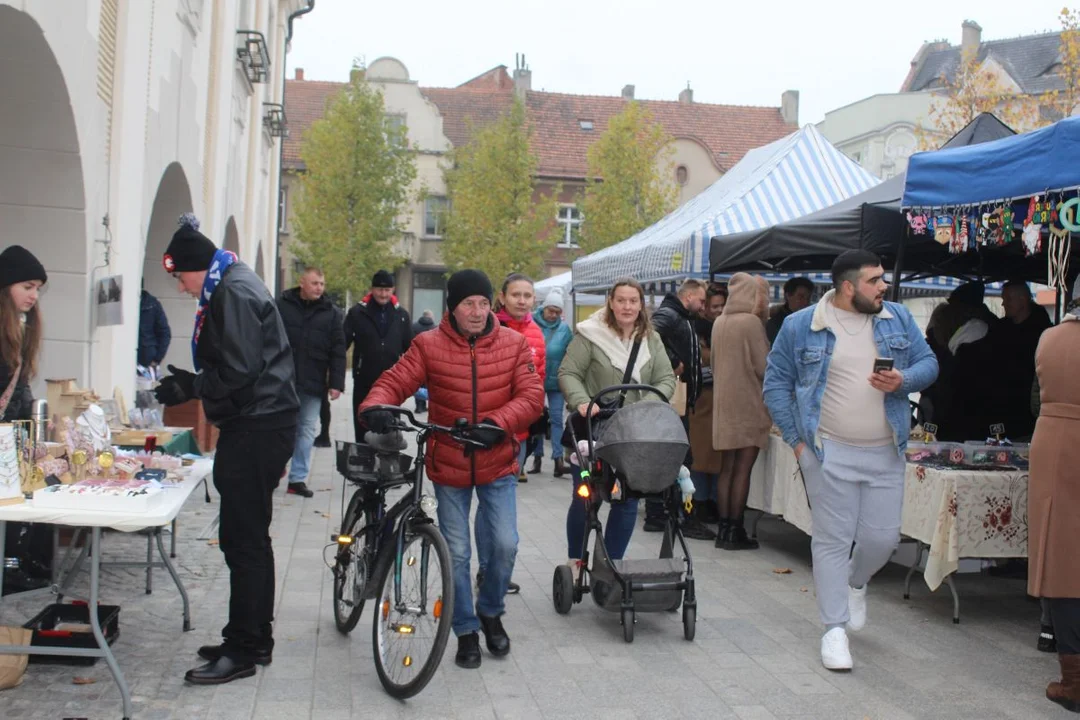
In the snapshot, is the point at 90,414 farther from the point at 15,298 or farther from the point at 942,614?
the point at 942,614

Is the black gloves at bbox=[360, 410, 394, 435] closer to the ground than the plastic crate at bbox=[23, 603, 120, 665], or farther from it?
farther from it

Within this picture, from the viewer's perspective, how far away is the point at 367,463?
18.3 ft

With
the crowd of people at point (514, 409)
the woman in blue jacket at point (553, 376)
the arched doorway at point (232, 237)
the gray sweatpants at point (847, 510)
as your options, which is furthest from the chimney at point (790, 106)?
the gray sweatpants at point (847, 510)

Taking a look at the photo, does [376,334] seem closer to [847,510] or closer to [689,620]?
[689,620]

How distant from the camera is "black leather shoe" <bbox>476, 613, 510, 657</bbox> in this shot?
18.2 feet

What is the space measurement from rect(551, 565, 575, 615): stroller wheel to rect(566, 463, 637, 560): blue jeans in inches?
6.3

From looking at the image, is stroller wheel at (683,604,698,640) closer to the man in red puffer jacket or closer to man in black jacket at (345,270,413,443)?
the man in red puffer jacket

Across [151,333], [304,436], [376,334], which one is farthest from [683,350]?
[151,333]

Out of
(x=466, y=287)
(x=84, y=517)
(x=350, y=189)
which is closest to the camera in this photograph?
(x=84, y=517)

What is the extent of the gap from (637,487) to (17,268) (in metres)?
3.09

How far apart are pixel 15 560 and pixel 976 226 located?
5666 millimetres

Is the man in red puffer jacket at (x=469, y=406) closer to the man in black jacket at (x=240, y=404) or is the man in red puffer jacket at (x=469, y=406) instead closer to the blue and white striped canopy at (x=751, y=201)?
the man in black jacket at (x=240, y=404)

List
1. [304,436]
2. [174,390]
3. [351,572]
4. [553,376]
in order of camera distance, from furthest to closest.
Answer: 1. [304,436]
2. [553,376]
3. [351,572]
4. [174,390]

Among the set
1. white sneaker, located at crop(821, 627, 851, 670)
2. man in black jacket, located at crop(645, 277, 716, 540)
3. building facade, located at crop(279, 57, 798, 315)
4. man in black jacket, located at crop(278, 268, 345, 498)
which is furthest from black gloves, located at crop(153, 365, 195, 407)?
building facade, located at crop(279, 57, 798, 315)
